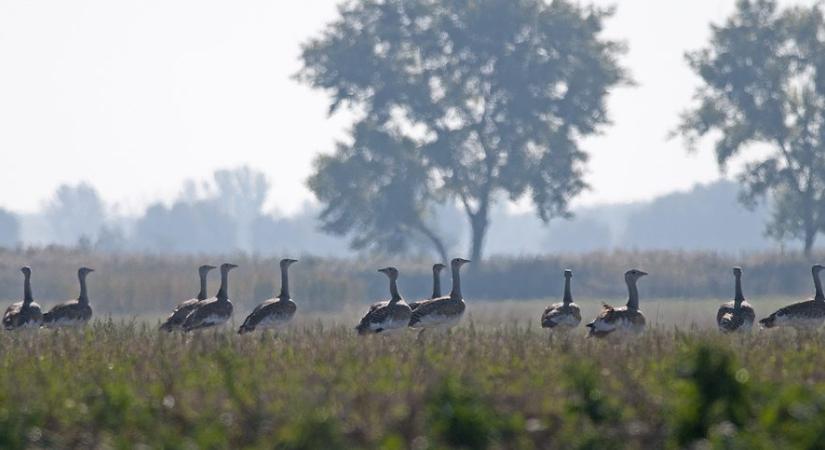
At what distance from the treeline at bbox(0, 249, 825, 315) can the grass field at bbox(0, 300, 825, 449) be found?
2436 cm

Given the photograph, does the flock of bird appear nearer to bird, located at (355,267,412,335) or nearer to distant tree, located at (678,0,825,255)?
bird, located at (355,267,412,335)

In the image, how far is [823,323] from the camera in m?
25.1

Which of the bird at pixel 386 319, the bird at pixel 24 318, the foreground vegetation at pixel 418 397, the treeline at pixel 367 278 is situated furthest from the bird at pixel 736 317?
the treeline at pixel 367 278

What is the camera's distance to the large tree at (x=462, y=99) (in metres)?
63.5

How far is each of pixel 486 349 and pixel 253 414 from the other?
557 cm

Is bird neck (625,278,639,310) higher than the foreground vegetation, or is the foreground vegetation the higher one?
bird neck (625,278,639,310)

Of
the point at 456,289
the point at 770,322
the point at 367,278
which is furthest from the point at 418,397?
the point at 367,278

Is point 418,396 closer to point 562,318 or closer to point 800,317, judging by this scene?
point 562,318

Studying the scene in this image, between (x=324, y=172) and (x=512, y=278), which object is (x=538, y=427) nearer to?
(x=512, y=278)

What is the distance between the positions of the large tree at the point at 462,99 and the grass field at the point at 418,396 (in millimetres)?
43651

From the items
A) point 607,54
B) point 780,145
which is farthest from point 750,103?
point 607,54

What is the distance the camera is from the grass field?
522 inches

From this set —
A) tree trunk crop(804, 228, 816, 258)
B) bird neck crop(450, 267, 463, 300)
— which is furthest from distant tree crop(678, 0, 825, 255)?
bird neck crop(450, 267, 463, 300)

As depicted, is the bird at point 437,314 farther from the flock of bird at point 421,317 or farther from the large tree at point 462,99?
the large tree at point 462,99
